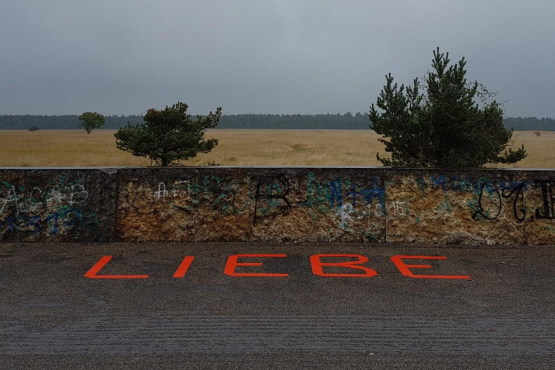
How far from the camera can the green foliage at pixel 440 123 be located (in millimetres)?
12008

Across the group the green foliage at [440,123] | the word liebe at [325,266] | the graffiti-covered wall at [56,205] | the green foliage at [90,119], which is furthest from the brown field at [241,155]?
the green foliage at [90,119]

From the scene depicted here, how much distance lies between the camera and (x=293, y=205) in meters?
7.33

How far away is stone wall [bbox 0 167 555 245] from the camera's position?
23.7 feet

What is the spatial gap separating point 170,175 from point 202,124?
1270cm

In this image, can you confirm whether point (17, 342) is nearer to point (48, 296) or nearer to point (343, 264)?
point (48, 296)

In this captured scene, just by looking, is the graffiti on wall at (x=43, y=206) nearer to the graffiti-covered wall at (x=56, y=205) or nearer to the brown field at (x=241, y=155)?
the graffiti-covered wall at (x=56, y=205)

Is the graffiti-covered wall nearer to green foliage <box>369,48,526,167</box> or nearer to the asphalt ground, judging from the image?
the asphalt ground

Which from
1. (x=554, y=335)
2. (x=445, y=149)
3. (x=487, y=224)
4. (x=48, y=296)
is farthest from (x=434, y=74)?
(x=48, y=296)

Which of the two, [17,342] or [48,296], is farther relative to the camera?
[48,296]

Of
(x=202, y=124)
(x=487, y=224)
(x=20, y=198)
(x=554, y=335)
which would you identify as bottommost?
(x=554, y=335)

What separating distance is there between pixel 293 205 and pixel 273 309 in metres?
2.84

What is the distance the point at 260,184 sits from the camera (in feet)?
24.2

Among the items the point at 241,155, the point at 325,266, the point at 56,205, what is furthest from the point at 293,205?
the point at 241,155

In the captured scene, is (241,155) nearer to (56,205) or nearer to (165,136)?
(165,136)
